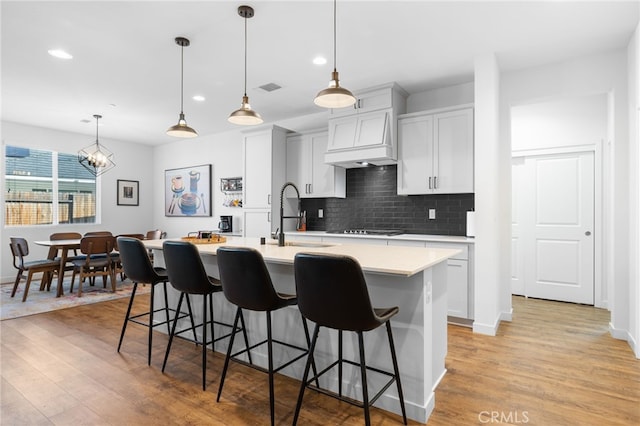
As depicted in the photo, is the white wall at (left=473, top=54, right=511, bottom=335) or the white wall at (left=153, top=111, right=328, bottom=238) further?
the white wall at (left=153, top=111, right=328, bottom=238)

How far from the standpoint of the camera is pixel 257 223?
552 cm

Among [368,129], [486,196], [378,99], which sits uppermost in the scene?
[378,99]

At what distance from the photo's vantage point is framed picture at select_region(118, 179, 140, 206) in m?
7.42

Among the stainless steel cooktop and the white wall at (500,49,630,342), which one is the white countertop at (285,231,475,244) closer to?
the stainless steel cooktop

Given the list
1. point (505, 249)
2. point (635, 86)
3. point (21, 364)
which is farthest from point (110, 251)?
point (635, 86)

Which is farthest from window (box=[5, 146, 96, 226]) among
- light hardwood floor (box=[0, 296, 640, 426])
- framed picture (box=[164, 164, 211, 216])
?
light hardwood floor (box=[0, 296, 640, 426])

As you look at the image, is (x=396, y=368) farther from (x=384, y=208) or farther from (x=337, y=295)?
(x=384, y=208)

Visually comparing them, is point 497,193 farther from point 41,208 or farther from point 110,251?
point 41,208

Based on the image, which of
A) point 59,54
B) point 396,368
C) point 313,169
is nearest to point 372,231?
point 313,169

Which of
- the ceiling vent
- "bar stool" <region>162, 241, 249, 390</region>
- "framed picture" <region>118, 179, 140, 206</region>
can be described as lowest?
"bar stool" <region>162, 241, 249, 390</region>

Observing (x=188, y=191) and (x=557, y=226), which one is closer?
(x=557, y=226)

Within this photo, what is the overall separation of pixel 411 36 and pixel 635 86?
1945mm

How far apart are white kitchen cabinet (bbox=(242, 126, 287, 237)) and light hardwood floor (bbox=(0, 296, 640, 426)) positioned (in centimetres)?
242

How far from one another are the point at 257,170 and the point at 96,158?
2767mm
